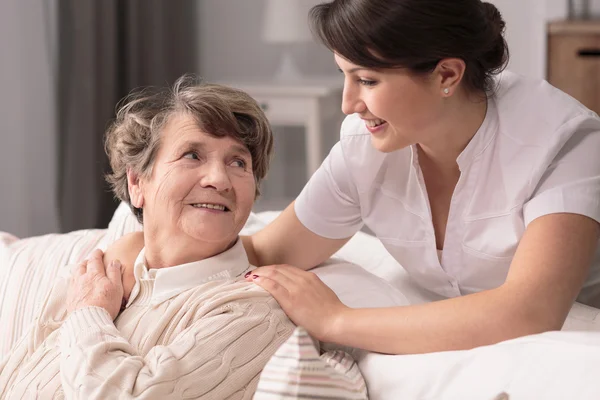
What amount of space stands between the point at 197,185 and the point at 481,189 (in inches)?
21.9

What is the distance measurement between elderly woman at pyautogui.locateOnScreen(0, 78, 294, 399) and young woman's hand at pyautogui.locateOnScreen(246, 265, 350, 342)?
0.02 meters

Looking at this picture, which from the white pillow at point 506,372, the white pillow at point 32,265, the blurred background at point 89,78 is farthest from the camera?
the blurred background at point 89,78

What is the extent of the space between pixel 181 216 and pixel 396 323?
454mm

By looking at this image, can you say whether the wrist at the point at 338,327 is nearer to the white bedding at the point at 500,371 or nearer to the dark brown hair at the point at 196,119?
the white bedding at the point at 500,371

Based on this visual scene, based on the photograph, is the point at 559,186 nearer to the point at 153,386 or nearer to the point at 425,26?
the point at 425,26

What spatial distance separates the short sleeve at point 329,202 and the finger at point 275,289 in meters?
0.38

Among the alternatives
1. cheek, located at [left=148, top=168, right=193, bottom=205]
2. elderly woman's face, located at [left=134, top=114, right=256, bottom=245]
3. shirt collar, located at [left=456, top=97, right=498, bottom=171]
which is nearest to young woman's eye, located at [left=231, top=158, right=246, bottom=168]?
elderly woman's face, located at [left=134, top=114, right=256, bottom=245]

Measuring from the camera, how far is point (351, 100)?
1606 mm

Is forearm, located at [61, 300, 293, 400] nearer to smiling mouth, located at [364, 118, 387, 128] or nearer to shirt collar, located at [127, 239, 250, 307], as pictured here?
shirt collar, located at [127, 239, 250, 307]

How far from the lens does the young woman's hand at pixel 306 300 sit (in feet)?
4.83

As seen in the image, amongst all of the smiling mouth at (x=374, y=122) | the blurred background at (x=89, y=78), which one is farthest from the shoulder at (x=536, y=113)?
the blurred background at (x=89, y=78)

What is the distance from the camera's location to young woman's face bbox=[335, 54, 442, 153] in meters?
1.56

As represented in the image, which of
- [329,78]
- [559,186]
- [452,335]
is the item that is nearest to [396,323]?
[452,335]

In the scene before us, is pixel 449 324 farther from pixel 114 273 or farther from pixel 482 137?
pixel 114 273
